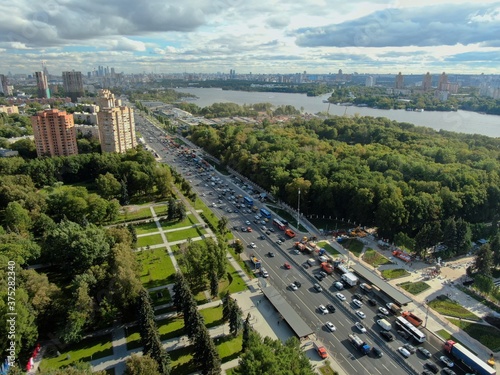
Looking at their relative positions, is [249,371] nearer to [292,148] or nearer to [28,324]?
[28,324]

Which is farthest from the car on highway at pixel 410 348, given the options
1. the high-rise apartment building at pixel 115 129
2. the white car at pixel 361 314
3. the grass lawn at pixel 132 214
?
the high-rise apartment building at pixel 115 129

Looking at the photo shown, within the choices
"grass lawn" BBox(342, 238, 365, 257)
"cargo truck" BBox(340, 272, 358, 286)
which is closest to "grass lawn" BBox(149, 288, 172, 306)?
"cargo truck" BBox(340, 272, 358, 286)

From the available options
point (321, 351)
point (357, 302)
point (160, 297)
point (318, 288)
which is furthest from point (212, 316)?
point (357, 302)

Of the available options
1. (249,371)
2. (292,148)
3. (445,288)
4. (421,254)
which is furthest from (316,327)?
(292,148)

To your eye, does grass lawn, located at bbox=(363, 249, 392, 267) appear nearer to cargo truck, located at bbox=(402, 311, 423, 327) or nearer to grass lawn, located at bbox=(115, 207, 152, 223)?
cargo truck, located at bbox=(402, 311, 423, 327)

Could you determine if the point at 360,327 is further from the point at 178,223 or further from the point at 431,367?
the point at 178,223

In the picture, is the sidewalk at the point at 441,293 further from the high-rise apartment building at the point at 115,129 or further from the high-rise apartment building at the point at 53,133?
the high-rise apartment building at the point at 53,133
